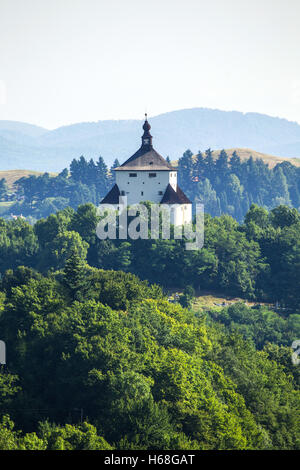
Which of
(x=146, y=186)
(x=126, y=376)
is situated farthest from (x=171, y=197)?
(x=126, y=376)

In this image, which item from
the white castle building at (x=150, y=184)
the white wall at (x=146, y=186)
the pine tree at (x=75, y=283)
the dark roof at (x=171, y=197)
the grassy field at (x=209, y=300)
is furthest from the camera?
the white wall at (x=146, y=186)

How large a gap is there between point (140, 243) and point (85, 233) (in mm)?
7240

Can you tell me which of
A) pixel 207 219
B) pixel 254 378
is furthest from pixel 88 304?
pixel 207 219

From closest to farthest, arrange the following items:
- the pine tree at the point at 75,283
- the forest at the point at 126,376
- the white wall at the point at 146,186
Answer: the forest at the point at 126,376, the pine tree at the point at 75,283, the white wall at the point at 146,186

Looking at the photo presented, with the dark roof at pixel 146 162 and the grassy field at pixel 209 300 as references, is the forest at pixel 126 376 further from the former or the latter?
the dark roof at pixel 146 162

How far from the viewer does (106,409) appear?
44000mm

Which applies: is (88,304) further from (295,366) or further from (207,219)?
(207,219)

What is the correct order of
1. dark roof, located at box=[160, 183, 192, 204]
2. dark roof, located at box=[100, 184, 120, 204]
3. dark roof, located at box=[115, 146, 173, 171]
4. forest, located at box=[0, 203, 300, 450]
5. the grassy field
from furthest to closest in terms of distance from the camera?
dark roof, located at box=[100, 184, 120, 204], dark roof, located at box=[115, 146, 173, 171], dark roof, located at box=[160, 183, 192, 204], the grassy field, forest, located at box=[0, 203, 300, 450]

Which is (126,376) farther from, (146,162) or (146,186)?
(146,162)

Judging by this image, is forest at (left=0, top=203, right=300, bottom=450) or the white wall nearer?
forest at (left=0, top=203, right=300, bottom=450)

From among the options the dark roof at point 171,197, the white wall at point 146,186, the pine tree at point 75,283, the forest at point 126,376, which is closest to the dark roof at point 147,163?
the white wall at point 146,186

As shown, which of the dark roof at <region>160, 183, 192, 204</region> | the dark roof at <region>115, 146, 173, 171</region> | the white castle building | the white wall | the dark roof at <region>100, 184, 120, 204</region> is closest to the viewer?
the dark roof at <region>160, 183, 192, 204</region>

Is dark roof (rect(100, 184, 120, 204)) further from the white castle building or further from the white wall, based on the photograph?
the white wall

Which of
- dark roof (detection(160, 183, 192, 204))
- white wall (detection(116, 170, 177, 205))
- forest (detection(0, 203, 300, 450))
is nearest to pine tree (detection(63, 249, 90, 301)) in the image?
forest (detection(0, 203, 300, 450))
